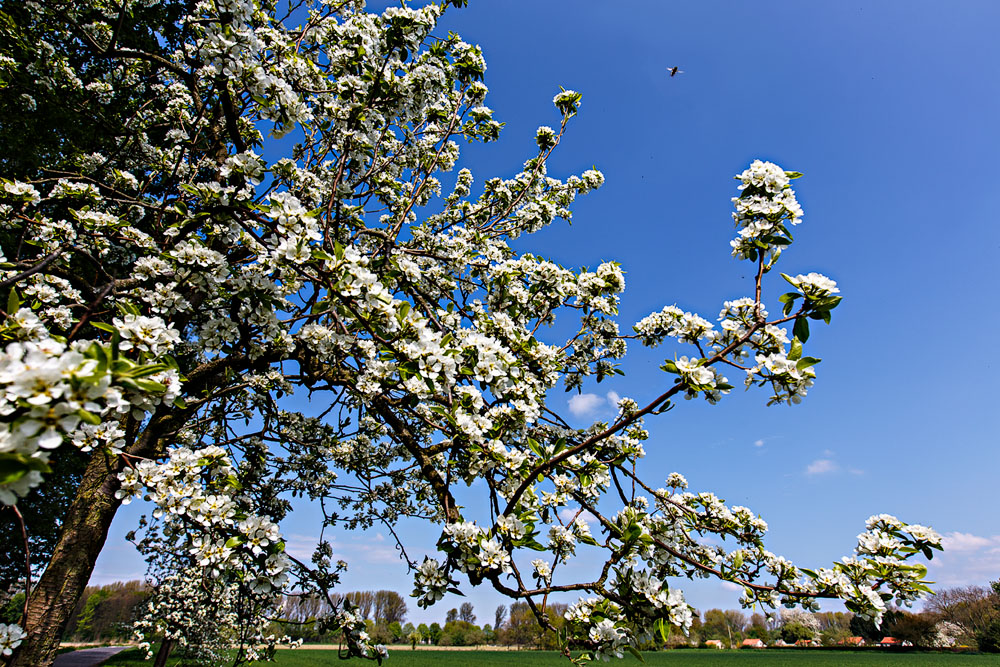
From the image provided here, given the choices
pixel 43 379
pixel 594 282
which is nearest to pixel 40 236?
pixel 43 379

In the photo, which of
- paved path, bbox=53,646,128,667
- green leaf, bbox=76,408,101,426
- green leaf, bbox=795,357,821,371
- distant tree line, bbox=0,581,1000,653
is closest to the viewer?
green leaf, bbox=76,408,101,426

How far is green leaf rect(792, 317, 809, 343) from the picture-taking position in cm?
250

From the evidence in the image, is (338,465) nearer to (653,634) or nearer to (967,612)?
(653,634)

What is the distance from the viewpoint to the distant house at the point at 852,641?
63.1 metres

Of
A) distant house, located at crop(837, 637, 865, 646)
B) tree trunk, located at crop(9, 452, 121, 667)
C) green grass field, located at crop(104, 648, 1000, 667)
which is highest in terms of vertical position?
Answer: tree trunk, located at crop(9, 452, 121, 667)

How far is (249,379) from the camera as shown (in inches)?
172

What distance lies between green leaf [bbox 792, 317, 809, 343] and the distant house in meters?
87.9

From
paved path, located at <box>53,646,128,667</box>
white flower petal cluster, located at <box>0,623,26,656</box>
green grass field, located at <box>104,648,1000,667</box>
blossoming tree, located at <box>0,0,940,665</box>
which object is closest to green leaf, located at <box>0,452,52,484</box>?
blossoming tree, located at <box>0,0,940,665</box>

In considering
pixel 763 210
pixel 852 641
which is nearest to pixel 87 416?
pixel 763 210

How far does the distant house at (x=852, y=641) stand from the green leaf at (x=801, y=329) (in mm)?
87878

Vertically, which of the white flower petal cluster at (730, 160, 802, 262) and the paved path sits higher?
the white flower petal cluster at (730, 160, 802, 262)

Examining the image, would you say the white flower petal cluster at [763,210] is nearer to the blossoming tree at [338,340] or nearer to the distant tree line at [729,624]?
the blossoming tree at [338,340]

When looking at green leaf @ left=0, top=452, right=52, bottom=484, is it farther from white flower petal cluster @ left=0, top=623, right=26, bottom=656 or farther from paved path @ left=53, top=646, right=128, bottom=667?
paved path @ left=53, top=646, right=128, bottom=667

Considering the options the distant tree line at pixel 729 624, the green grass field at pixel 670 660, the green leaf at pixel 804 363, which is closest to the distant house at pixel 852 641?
the distant tree line at pixel 729 624
